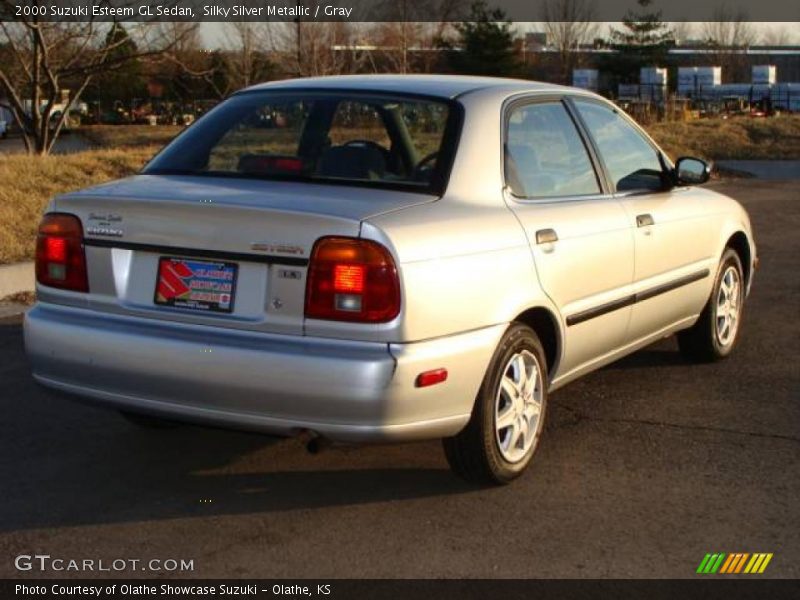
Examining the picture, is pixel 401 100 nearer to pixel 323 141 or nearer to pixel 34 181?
pixel 323 141

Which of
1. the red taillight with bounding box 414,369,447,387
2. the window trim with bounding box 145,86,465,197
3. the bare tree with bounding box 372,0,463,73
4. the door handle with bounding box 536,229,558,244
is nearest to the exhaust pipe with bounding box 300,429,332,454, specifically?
the red taillight with bounding box 414,369,447,387

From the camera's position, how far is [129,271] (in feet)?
14.6

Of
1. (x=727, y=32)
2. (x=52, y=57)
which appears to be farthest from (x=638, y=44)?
(x=52, y=57)

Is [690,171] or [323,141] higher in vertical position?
[323,141]

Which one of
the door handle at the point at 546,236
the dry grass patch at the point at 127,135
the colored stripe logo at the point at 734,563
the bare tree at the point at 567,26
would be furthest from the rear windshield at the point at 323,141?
the bare tree at the point at 567,26

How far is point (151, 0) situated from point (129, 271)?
13691mm

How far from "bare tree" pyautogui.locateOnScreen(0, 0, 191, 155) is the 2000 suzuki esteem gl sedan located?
1194 cm

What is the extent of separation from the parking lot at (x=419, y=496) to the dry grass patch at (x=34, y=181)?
4.05 m

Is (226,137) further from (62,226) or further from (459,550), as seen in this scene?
(459,550)

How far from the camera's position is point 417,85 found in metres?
5.25

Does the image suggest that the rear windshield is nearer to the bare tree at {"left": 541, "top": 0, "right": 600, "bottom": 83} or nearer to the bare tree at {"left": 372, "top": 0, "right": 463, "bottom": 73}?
the bare tree at {"left": 372, "top": 0, "right": 463, "bottom": 73}

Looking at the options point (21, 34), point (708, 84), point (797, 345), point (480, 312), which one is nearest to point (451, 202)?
point (480, 312)

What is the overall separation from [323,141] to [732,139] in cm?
2686

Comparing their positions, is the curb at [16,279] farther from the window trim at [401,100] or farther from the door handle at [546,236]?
the door handle at [546,236]
